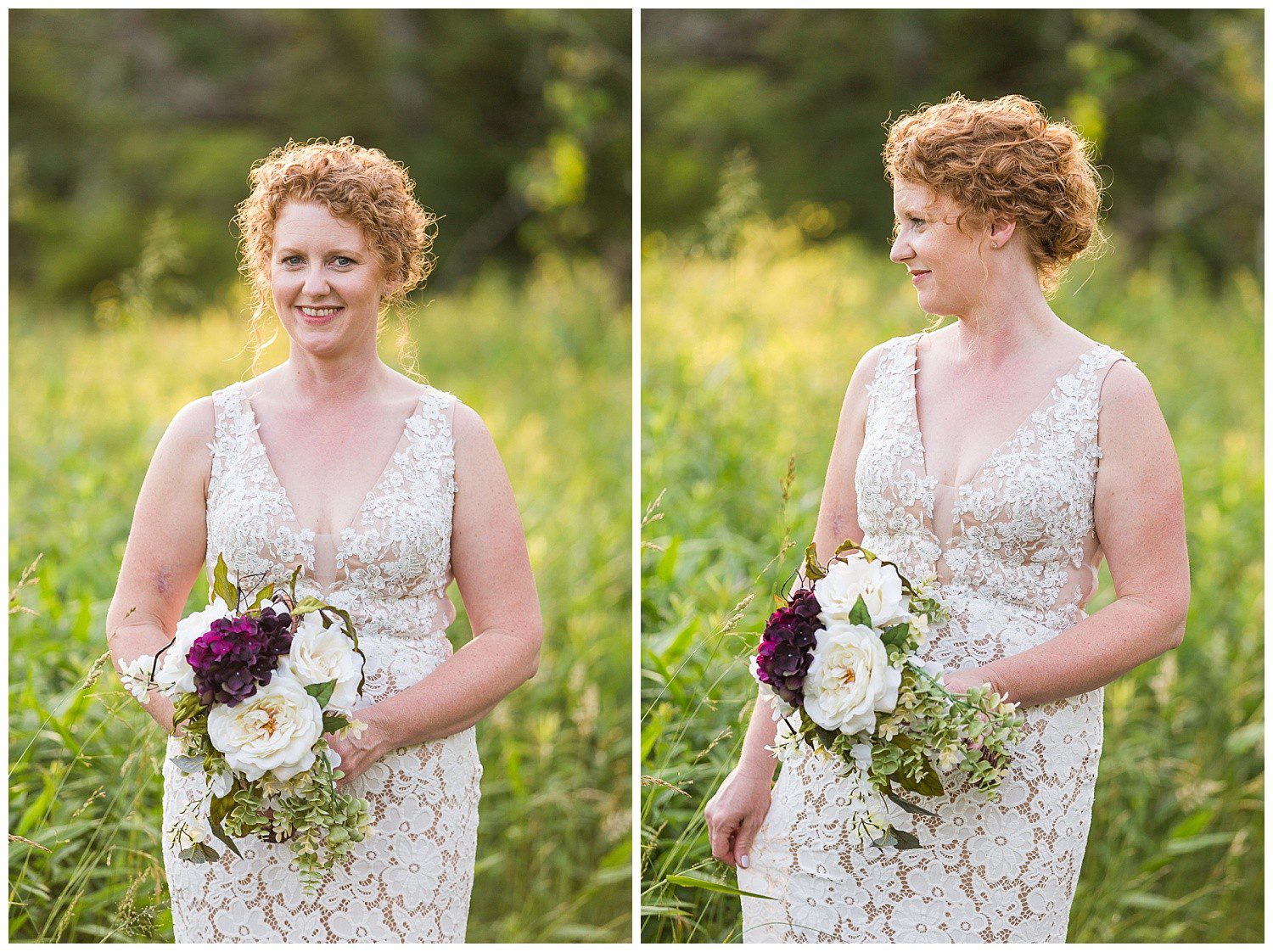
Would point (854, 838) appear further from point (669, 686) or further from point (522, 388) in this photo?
point (522, 388)

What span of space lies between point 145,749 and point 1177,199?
11.2m

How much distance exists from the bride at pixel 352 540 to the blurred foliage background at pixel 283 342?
29 centimetres

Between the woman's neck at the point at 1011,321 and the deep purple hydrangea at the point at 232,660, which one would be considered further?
the woman's neck at the point at 1011,321

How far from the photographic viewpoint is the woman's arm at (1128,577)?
2.07 m

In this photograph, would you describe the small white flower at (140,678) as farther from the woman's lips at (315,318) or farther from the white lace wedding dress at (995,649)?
the white lace wedding dress at (995,649)

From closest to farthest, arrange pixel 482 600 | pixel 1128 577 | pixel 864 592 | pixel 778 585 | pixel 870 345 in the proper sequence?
pixel 864 592, pixel 1128 577, pixel 482 600, pixel 778 585, pixel 870 345

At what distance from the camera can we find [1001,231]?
7.19 ft

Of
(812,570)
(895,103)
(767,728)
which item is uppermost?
(895,103)

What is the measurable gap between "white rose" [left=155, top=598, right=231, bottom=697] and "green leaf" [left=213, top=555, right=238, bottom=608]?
1.0 inches

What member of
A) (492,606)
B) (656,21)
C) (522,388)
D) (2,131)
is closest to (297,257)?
(492,606)

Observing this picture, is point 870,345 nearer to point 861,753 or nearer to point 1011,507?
point 1011,507

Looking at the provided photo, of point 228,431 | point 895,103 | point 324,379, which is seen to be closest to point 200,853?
point 228,431

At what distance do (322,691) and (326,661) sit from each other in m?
0.05

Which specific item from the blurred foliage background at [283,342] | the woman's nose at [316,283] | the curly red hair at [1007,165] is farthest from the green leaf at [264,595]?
the curly red hair at [1007,165]
